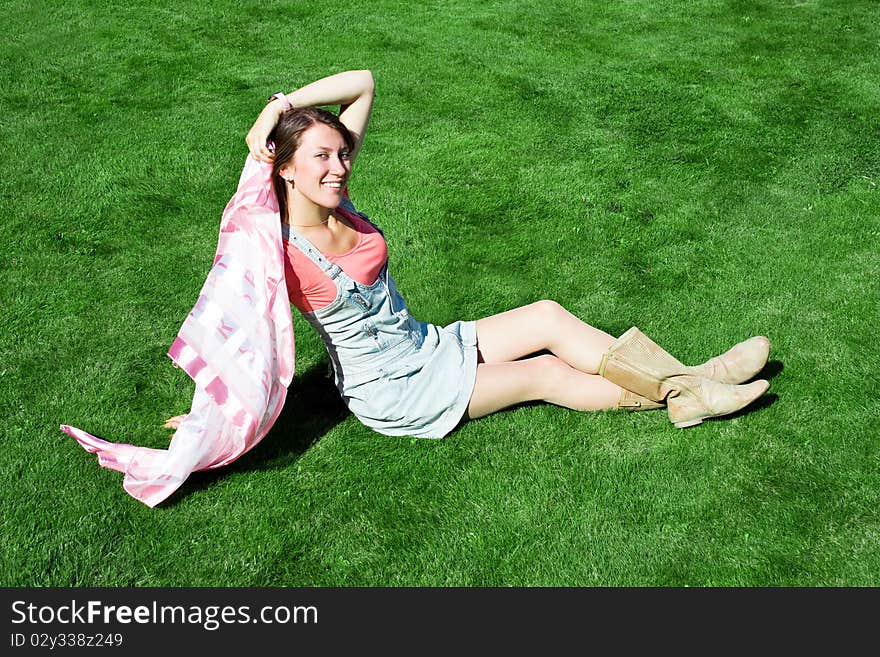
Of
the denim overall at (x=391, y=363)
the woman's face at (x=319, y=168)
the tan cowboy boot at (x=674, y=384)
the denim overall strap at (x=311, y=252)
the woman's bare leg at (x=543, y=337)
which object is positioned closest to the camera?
the woman's face at (x=319, y=168)

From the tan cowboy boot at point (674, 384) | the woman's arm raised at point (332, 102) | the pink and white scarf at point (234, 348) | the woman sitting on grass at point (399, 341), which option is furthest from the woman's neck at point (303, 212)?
the tan cowboy boot at point (674, 384)

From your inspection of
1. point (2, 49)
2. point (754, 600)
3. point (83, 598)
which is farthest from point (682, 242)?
point (2, 49)

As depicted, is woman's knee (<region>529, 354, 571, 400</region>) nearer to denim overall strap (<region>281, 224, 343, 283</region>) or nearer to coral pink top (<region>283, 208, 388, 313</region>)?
coral pink top (<region>283, 208, 388, 313</region>)

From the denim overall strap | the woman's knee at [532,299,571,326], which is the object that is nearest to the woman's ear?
the denim overall strap

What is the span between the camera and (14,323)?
523 cm

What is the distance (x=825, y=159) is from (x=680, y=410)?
12.2 ft

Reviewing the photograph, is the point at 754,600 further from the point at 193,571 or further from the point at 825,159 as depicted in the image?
the point at 825,159

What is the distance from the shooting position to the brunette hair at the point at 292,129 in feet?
12.8

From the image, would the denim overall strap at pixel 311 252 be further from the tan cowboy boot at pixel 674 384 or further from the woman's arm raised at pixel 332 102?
the tan cowboy boot at pixel 674 384

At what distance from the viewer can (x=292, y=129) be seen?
3.91m

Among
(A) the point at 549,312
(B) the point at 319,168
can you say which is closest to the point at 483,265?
(A) the point at 549,312

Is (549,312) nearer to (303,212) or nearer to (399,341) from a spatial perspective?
(399,341)

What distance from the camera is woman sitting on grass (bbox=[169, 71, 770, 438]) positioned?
13.0 feet

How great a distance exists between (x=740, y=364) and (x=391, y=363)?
1775mm
